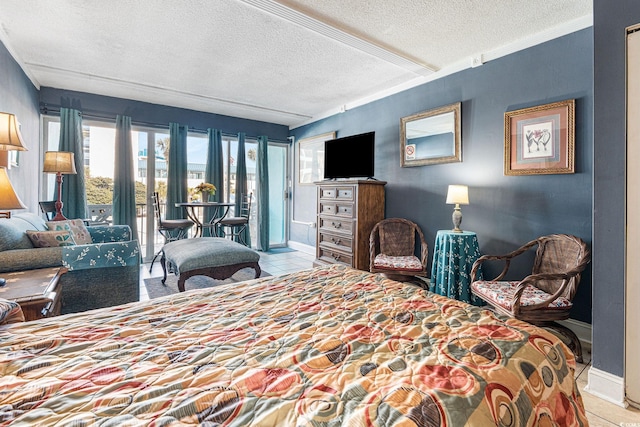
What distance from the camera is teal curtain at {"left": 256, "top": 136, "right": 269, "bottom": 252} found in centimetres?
614

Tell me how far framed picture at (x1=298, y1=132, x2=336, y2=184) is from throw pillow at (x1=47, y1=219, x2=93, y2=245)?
3.53m

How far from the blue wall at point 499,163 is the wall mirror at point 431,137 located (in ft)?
0.26

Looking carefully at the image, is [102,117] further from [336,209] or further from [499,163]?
[499,163]

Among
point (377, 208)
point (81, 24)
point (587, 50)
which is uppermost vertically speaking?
point (81, 24)

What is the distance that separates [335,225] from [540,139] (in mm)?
2448

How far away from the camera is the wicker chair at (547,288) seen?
2.19 meters

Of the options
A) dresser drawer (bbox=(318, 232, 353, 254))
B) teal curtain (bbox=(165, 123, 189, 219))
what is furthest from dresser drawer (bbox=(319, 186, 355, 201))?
teal curtain (bbox=(165, 123, 189, 219))

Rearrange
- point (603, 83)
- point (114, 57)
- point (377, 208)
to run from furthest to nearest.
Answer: point (377, 208) → point (114, 57) → point (603, 83)

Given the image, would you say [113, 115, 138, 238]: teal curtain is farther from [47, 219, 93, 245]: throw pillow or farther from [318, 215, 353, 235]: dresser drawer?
[318, 215, 353, 235]: dresser drawer

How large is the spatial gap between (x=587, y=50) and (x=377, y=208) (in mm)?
2498

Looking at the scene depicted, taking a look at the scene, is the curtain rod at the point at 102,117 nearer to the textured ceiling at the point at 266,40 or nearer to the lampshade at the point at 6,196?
the textured ceiling at the point at 266,40

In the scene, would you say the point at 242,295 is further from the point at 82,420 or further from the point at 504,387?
the point at 504,387

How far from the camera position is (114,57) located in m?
3.39

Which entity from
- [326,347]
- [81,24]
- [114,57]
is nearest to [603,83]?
[326,347]
